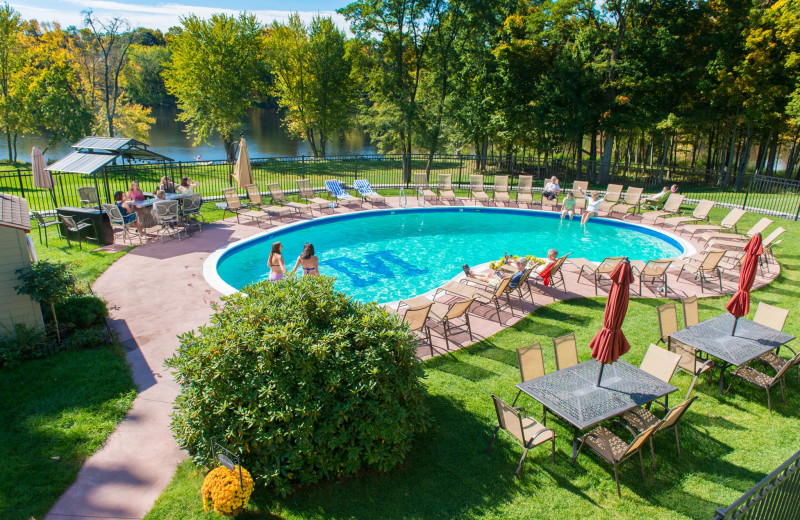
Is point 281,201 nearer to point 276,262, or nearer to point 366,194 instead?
point 366,194

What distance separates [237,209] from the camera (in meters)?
15.9

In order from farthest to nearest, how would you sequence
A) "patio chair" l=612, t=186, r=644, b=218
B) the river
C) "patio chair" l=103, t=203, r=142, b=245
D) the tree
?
1. the river
2. the tree
3. "patio chair" l=612, t=186, r=644, b=218
4. "patio chair" l=103, t=203, r=142, b=245

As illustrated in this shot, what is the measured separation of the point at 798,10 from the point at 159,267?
88.3 ft

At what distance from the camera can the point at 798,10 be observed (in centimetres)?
2014

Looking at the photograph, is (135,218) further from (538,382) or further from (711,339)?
(711,339)

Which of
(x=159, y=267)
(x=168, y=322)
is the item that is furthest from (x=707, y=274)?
(x=159, y=267)

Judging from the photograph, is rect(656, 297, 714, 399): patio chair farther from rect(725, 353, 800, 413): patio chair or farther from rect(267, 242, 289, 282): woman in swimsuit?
rect(267, 242, 289, 282): woman in swimsuit

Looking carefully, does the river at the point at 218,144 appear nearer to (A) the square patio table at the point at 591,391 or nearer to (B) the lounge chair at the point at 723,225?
(B) the lounge chair at the point at 723,225

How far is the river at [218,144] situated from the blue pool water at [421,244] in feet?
87.4

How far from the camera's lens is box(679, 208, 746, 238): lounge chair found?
47.6 ft

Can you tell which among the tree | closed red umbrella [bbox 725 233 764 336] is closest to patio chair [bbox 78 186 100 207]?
Result: closed red umbrella [bbox 725 233 764 336]

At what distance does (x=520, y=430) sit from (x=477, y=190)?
1624 cm

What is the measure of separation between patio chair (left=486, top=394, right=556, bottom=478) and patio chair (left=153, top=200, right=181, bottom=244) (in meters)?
11.6

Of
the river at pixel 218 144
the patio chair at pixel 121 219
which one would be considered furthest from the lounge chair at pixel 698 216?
the river at pixel 218 144
